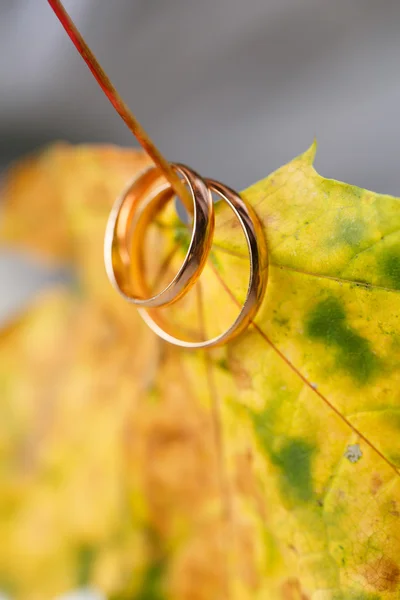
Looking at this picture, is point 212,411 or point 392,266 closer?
point 392,266

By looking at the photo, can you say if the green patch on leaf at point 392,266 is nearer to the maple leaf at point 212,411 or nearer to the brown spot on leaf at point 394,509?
the maple leaf at point 212,411

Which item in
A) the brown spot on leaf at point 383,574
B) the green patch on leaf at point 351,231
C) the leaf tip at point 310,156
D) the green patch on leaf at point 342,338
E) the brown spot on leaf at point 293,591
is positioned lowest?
the brown spot on leaf at point 293,591

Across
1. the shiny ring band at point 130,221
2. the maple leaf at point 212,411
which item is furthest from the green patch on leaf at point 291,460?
the shiny ring band at point 130,221

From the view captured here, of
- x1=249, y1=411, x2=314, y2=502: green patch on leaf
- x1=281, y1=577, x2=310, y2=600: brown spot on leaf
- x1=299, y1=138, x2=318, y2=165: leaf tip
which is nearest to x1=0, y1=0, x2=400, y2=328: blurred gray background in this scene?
x1=299, y1=138, x2=318, y2=165: leaf tip

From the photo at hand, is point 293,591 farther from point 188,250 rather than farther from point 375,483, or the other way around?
point 188,250

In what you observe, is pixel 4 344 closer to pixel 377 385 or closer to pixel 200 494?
pixel 200 494

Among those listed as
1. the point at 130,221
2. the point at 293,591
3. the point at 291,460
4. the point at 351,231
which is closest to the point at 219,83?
the point at 130,221

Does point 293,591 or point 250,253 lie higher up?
point 250,253

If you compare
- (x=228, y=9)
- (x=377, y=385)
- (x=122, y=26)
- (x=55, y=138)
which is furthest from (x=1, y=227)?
(x=377, y=385)
